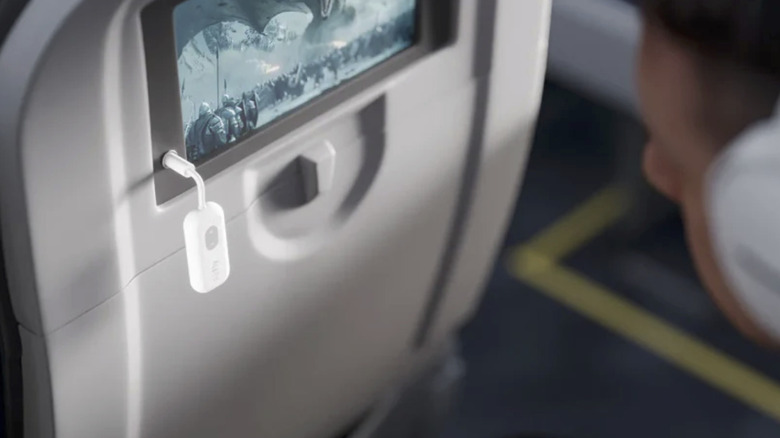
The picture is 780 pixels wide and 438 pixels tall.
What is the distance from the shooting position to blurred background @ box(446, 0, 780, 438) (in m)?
1.79

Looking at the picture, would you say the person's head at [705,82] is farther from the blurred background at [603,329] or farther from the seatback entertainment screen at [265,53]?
the blurred background at [603,329]

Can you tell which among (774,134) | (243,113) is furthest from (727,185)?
(243,113)

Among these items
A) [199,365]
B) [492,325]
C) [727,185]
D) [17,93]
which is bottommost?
[492,325]

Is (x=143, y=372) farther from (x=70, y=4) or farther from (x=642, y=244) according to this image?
(x=642, y=244)

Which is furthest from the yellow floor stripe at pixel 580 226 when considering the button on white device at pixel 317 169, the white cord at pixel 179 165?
the white cord at pixel 179 165

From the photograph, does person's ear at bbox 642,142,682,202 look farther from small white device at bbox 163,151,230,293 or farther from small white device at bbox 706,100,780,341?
small white device at bbox 163,151,230,293

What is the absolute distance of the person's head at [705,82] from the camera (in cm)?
74

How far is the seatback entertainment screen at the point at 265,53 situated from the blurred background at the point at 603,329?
2.37 ft

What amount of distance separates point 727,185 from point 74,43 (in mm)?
412

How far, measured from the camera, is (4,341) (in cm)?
70

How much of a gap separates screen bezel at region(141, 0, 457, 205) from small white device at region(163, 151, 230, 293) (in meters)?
0.01

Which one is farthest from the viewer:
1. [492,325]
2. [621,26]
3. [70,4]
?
[492,325]

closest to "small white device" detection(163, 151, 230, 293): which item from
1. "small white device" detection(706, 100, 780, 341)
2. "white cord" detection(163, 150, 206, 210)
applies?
"white cord" detection(163, 150, 206, 210)

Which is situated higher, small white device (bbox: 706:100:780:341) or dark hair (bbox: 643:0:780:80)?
dark hair (bbox: 643:0:780:80)
